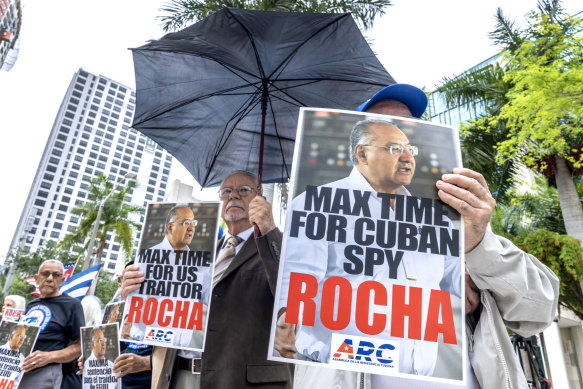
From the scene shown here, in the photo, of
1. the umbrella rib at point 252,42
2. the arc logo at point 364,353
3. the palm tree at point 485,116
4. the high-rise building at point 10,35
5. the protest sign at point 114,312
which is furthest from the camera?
the high-rise building at point 10,35

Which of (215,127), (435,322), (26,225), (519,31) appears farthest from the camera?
(26,225)

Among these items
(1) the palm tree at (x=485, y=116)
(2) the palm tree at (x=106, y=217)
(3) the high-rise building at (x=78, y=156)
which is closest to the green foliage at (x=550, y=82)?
(1) the palm tree at (x=485, y=116)

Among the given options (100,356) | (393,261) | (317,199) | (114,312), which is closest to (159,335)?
(317,199)

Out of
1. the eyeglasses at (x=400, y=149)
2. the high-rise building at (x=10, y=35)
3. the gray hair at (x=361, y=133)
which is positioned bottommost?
the eyeglasses at (x=400, y=149)

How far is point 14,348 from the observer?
395 centimetres

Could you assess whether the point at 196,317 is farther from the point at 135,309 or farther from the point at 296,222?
the point at 296,222

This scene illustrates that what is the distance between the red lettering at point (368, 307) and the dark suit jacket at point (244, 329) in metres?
1.03

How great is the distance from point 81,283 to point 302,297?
8.30 m

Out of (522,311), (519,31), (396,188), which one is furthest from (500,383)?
(519,31)

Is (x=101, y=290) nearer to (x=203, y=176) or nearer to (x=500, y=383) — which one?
(x=203, y=176)

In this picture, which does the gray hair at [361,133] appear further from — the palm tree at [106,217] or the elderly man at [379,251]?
the palm tree at [106,217]

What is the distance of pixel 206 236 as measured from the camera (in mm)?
2262

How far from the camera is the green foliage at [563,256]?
340 inches

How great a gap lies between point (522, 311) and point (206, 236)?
1.57 meters
